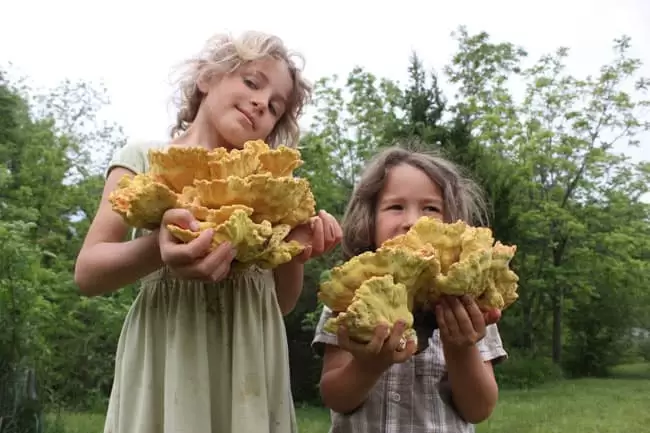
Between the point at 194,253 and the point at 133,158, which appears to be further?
the point at 133,158

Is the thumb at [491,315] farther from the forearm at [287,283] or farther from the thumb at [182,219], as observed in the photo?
the thumb at [182,219]

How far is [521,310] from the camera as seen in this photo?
78.6 ft

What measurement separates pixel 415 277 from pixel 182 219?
633mm

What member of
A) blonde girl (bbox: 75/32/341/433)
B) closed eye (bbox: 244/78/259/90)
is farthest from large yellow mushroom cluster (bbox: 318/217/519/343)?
closed eye (bbox: 244/78/259/90)

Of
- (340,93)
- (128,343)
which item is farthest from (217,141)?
(340,93)

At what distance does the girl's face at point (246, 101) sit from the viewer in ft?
6.18

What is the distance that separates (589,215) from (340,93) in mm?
10160

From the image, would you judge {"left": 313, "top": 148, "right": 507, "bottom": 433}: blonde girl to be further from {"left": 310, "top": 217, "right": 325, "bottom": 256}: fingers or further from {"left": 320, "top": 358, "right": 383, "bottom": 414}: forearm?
{"left": 310, "top": 217, "right": 325, "bottom": 256}: fingers

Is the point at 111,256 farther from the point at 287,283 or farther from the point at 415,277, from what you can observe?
the point at 415,277

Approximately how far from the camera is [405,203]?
2334 millimetres

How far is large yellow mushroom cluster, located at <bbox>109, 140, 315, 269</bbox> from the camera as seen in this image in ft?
4.84

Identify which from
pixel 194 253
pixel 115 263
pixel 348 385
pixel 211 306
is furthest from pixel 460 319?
pixel 115 263

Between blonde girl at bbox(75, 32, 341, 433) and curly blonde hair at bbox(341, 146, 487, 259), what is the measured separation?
1.90ft

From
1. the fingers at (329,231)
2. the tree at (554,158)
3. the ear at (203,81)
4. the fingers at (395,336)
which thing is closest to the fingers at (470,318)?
the fingers at (395,336)
